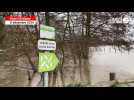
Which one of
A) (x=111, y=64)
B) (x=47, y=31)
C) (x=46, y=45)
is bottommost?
(x=111, y=64)

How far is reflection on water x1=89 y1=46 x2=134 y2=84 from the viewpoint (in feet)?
21.9

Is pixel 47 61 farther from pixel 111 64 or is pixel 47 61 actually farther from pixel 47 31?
pixel 111 64

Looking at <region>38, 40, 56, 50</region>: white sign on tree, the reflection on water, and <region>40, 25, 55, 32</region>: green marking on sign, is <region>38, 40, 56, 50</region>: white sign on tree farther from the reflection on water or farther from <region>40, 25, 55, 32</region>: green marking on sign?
the reflection on water

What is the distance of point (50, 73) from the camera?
6.80 metres

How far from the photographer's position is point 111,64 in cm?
671

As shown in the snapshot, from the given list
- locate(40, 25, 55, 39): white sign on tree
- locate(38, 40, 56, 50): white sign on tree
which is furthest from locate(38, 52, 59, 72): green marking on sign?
locate(40, 25, 55, 39): white sign on tree

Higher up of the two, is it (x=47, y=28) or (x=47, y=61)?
(x=47, y=28)

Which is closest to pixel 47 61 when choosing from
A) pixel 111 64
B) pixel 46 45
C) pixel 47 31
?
pixel 46 45

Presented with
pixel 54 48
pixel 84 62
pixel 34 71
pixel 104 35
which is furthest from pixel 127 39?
pixel 34 71

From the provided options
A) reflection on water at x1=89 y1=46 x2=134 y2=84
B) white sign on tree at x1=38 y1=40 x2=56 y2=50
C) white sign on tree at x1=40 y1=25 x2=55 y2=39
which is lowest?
reflection on water at x1=89 y1=46 x2=134 y2=84

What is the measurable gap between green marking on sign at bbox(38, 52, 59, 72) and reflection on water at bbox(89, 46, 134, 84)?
0.62m

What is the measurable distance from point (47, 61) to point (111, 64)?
106 cm
